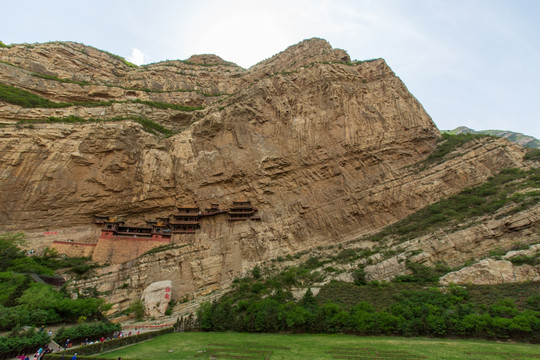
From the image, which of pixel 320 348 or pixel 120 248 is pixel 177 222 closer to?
pixel 120 248

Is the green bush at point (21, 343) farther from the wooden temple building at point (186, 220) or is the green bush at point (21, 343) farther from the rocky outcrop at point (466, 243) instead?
the rocky outcrop at point (466, 243)

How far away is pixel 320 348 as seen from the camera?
597 inches

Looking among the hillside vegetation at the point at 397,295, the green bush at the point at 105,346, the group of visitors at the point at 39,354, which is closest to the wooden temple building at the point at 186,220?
the hillside vegetation at the point at 397,295

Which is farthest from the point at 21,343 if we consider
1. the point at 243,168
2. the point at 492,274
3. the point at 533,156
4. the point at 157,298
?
the point at 533,156

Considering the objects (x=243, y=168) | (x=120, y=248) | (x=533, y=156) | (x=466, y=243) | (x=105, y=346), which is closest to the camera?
(x=105, y=346)

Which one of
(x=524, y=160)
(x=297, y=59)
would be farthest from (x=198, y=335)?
(x=297, y=59)

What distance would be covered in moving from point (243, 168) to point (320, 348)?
24.8 metres

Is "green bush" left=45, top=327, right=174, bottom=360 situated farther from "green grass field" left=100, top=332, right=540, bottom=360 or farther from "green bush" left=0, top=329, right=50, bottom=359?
"green bush" left=0, top=329, right=50, bottom=359

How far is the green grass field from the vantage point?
43.2ft

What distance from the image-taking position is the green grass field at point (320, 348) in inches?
519

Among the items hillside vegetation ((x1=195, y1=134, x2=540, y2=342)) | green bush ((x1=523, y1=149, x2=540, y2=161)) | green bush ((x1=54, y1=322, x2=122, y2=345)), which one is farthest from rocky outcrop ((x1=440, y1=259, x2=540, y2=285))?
green bush ((x1=54, y1=322, x2=122, y2=345))

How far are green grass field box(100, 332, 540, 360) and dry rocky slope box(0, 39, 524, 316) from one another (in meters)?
12.5

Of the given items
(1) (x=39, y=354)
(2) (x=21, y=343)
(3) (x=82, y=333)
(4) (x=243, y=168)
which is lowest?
(1) (x=39, y=354)

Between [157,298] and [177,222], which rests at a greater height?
[177,222]
